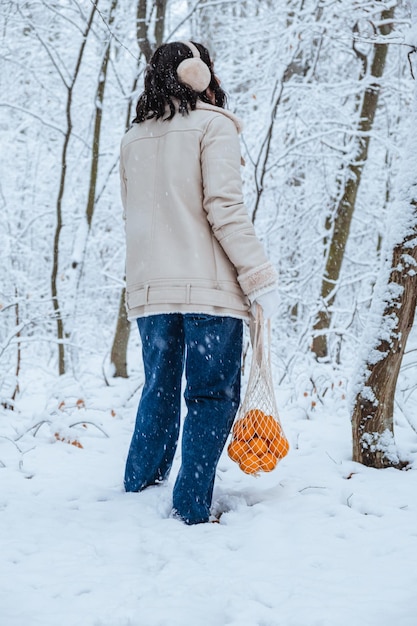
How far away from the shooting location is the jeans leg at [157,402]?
2.18m

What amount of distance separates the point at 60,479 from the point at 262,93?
5.85 meters

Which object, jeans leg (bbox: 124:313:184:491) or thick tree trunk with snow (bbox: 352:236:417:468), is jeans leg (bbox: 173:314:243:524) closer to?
jeans leg (bbox: 124:313:184:491)

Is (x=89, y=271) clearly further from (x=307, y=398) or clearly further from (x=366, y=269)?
(x=307, y=398)

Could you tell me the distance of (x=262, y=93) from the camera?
6.89m

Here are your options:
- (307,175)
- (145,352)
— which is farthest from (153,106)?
(307,175)

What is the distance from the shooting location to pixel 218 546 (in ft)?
6.07

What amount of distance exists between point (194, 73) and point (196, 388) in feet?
3.94

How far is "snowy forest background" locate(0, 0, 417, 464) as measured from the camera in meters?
5.43

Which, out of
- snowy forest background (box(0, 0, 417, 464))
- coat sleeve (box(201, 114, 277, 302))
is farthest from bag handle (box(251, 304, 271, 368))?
snowy forest background (box(0, 0, 417, 464))

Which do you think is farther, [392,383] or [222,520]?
[392,383]

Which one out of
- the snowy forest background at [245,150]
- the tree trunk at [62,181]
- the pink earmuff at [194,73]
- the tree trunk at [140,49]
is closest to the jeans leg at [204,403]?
the pink earmuff at [194,73]

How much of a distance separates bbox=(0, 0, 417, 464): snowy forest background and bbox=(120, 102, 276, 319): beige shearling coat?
7.72 feet

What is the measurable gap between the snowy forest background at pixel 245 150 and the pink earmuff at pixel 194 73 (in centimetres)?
270

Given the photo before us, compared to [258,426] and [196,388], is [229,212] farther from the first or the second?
[258,426]
